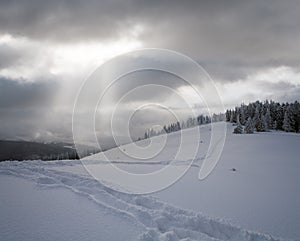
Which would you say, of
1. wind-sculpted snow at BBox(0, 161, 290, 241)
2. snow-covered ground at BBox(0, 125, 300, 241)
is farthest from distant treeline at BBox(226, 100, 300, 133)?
wind-sculpted snow at BBox(0, 161, 290, 241)

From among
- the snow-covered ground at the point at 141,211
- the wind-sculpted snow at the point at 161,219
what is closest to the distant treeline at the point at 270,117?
the snow-covered ground at the point at 141,211

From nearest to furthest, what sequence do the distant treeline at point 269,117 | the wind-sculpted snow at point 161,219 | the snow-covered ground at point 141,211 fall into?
the snow-covered ground at point 141,211 < the wind-sculpted snow at point 161,219 < the distant treeline at point 269,117

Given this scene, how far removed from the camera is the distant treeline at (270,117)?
65.9 metres

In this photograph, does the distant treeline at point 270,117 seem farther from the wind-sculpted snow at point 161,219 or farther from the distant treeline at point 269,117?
the wind-sculpted snow at point 161,219

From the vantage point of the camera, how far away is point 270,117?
70125 mm

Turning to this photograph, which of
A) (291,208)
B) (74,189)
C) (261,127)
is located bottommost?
(291,208)

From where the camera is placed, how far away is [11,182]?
1054 cm

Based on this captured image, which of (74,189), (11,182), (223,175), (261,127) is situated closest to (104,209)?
(74,189)

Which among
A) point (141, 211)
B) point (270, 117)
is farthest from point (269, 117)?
point (141, 211)

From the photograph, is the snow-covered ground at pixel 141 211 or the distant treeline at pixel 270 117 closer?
the snow-covered ground at pixel 141 211

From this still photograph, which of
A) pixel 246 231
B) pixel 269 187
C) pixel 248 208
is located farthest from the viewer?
pixel 269 187

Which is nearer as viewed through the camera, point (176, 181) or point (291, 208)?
point (291, 208)

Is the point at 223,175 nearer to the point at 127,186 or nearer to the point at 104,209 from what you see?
the point at 127,186

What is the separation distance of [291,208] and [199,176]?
6.09m
